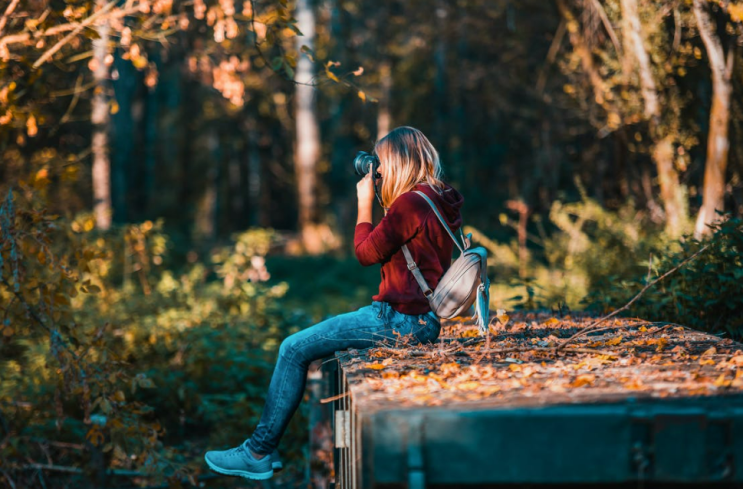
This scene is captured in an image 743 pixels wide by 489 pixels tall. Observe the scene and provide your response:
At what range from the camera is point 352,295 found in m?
14.1

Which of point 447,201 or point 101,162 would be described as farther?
point 101,162

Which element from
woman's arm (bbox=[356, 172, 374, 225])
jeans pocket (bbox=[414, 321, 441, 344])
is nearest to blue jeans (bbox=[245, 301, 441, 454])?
jeans pocket (bbox=[414, 321, 441, 344])

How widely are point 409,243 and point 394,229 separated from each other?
170mm

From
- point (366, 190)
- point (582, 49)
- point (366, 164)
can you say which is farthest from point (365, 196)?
point (582, 49)

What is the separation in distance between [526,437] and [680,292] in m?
3.27

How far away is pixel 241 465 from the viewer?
421 cm

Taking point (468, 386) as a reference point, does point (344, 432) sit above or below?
below

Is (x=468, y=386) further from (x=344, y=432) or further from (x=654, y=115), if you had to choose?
(x=654, y=115)

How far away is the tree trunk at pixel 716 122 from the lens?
7.16 m

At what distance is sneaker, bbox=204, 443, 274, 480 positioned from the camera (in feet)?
13.8

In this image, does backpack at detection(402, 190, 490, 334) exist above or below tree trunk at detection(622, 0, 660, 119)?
below

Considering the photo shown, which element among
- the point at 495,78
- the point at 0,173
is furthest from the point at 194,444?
the point at 495,78

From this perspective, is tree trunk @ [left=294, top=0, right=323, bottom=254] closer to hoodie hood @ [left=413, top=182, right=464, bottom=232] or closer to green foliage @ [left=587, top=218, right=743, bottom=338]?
green foliage @ [left=587, top=218, right=743, bottom=338]

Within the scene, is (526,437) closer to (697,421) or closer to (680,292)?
(697,421)
